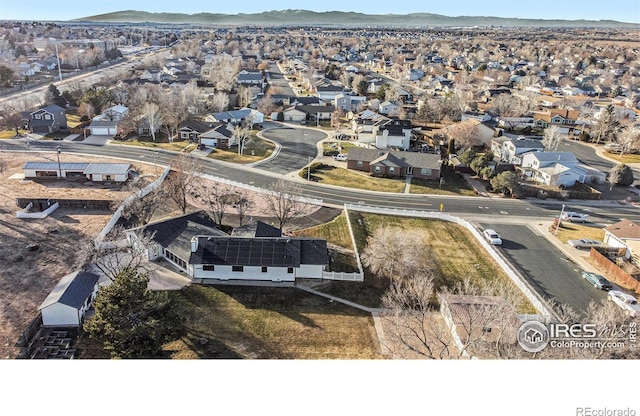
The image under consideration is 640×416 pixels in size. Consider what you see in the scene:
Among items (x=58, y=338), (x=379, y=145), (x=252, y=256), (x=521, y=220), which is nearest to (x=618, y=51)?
(x=379, y=145)

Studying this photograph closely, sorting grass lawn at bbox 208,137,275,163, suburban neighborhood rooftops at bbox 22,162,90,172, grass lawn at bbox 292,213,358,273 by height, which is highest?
suburban neighborhood rooftops at bbox 22,162,90,172

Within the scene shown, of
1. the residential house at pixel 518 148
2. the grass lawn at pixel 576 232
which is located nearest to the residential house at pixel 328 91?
the residential house at pixel 518 148

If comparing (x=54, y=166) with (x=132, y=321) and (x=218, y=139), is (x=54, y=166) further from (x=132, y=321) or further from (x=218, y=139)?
(x=132, y=321)

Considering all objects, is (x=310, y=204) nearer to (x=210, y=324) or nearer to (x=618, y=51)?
(x=210, y=324)

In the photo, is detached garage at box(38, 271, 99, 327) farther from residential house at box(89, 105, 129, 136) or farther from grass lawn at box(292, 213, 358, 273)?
residential house at box(89, 105, 129, 136)

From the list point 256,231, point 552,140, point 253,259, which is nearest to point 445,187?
point 552,140

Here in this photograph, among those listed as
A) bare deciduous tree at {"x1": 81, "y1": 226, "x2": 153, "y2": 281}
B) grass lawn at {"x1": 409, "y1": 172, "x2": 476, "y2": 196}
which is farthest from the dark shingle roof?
grass lawn at {"x1": 409, "y1": 172, "x2": 476, "y2": 196}
